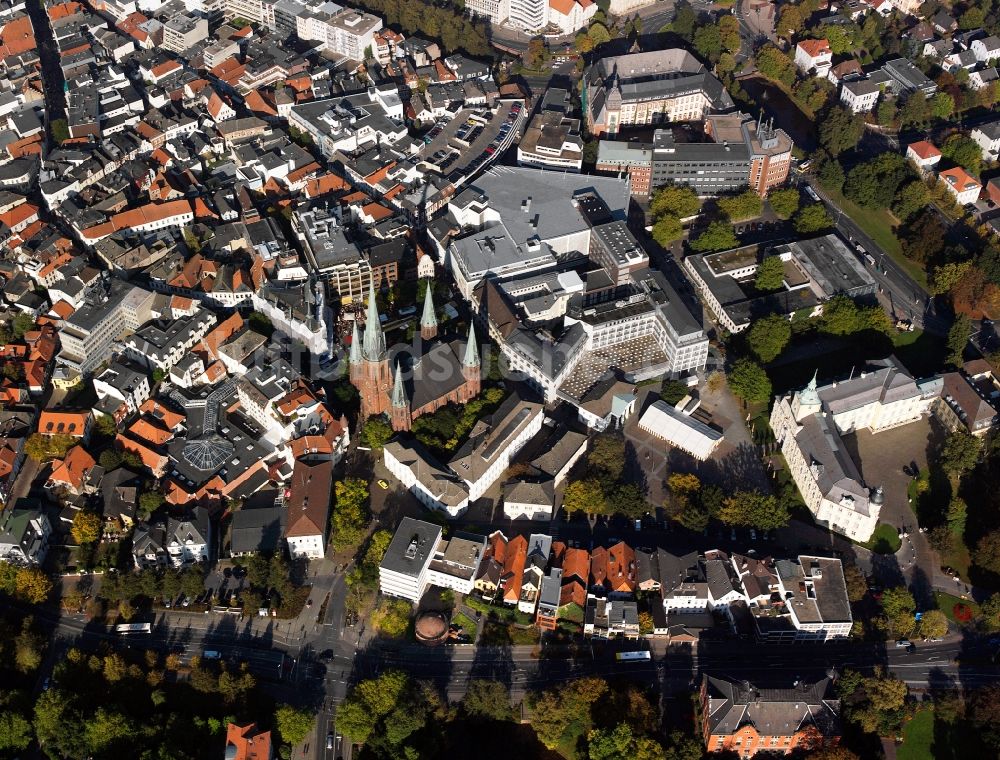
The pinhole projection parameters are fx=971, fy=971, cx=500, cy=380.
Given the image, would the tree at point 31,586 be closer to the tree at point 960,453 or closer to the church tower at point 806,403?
the church tower at point 806,403

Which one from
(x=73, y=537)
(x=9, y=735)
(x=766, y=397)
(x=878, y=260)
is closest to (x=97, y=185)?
(x=73, y=537)

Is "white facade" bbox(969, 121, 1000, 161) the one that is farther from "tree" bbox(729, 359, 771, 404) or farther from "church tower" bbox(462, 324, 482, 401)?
"church tower" bbox(462, 324, 482, 401)

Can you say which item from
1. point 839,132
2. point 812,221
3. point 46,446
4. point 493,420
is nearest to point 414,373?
point 493,420

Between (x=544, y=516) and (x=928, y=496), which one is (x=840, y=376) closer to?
(x=928, y=496)

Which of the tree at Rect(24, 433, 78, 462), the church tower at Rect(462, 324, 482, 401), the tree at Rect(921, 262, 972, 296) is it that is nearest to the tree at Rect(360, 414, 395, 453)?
the church tower at Rect(462, 324, 482, 401)

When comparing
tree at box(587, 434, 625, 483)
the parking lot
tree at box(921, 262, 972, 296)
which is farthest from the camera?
the parking lot

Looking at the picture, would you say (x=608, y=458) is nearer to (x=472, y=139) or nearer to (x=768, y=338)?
(x=768, y=338)

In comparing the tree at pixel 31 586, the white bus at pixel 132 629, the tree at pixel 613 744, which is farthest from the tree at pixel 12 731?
the tree at pixel 613 744
